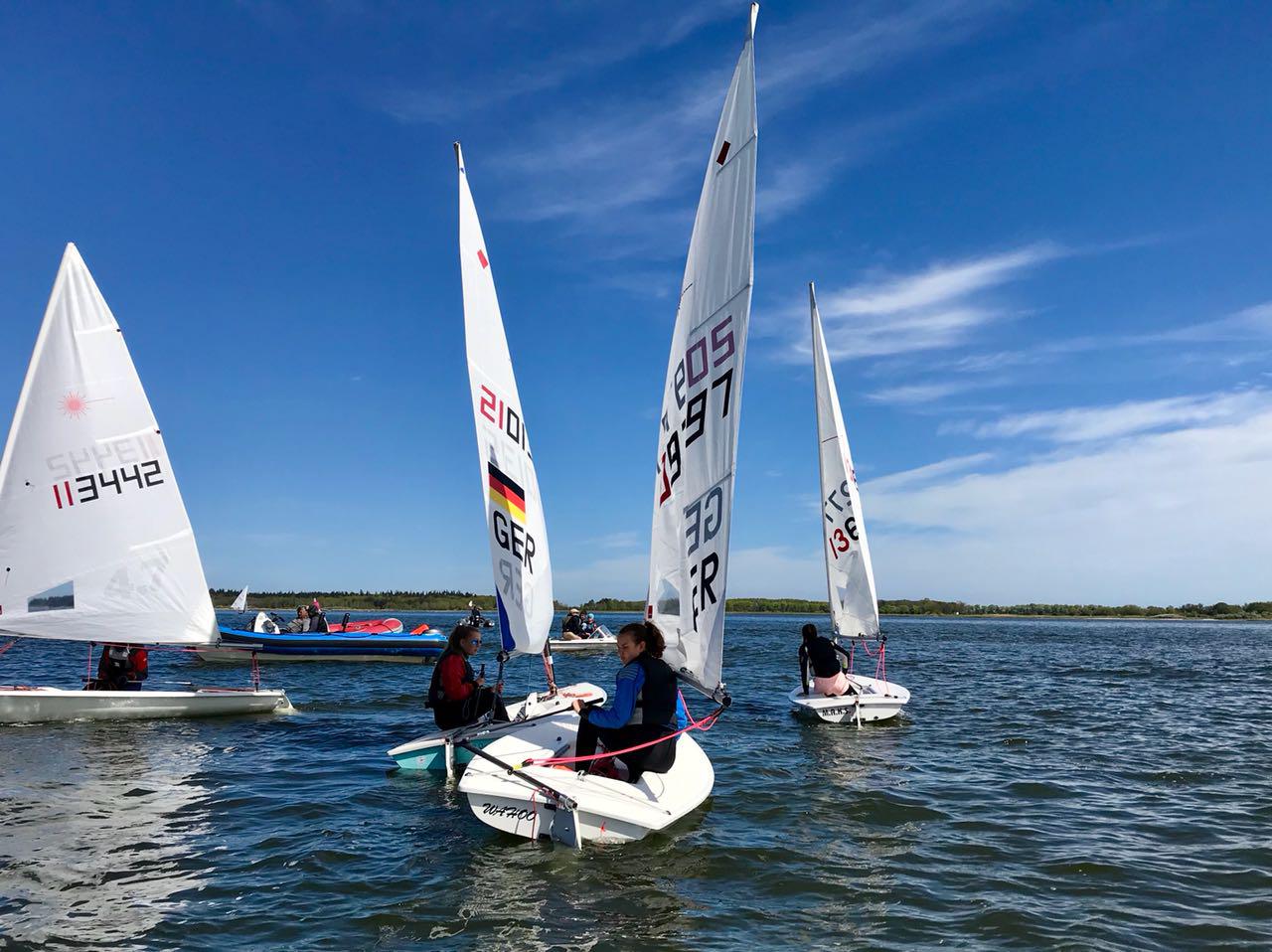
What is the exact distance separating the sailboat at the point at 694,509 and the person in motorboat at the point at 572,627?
27.1m

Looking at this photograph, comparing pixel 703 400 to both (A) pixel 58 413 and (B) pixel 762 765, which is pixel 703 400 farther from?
(A) pixel 58 413

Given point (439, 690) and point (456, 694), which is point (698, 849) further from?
point (439, 690)

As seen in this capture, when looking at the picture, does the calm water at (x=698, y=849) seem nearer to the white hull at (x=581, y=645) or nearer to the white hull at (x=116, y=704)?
the white hull at (x=116, y=704)

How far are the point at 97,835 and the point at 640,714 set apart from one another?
214 inches

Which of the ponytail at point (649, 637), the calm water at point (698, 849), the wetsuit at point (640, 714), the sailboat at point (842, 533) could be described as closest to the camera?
the calm water at point (698, 849)

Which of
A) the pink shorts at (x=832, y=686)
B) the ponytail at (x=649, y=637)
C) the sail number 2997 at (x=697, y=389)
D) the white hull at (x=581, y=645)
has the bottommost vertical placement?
the white hull at (x=581, y=645)

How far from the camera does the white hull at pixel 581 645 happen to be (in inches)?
1368

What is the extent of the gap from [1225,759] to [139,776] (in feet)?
49.5

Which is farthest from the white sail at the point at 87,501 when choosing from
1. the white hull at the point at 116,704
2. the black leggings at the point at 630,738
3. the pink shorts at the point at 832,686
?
the pink shorts at the point at 832,686

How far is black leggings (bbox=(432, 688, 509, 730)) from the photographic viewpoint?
10273 millimetres

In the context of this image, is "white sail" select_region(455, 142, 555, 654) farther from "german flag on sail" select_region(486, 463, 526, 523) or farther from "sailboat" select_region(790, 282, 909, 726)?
"sailboat" select_region(790, 282, 909, 726)

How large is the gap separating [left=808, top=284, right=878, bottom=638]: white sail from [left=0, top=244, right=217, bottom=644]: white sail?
Answer: 12.6 metres

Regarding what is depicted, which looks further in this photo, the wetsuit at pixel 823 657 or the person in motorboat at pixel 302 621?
the person in motorboat at pixel 302 621

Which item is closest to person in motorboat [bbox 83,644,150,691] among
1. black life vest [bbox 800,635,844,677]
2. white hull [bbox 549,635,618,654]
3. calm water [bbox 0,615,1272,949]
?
calm water [bbox 0,615,1272,949]
